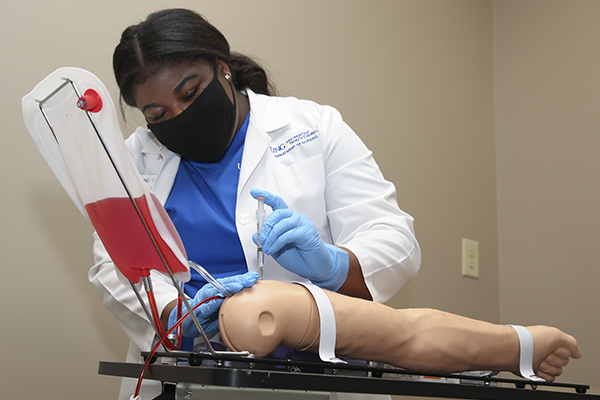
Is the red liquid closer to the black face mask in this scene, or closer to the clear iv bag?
the clear iv bag

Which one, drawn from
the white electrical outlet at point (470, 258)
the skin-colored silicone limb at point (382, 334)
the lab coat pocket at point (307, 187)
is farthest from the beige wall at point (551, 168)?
the lab coat pocket at point (307, 187)

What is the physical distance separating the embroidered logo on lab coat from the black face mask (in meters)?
0.12

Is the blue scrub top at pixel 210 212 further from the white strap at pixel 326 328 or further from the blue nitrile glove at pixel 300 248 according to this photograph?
the white strap at pixel 326 328

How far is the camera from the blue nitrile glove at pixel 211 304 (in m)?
0.83

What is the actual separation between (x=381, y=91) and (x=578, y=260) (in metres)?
1.03

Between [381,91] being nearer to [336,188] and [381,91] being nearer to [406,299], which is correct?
[406,299]

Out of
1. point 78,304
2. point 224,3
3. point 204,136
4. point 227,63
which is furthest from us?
point 224,3

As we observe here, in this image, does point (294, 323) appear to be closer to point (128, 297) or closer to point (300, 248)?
point (300, 248)

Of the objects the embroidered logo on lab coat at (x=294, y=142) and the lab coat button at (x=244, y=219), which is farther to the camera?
the embroidered logo on lab coat at (x=294, y=142)

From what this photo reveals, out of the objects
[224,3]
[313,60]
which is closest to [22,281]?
[224,3]

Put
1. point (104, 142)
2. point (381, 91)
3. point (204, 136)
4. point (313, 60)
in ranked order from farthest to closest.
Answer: point (381, 91) → point (313, 60) → point (204, 136) → point (104, 142)

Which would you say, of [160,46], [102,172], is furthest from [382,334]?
[160,46]

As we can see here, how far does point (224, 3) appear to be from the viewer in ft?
5.88

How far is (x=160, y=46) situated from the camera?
114 centimetres
